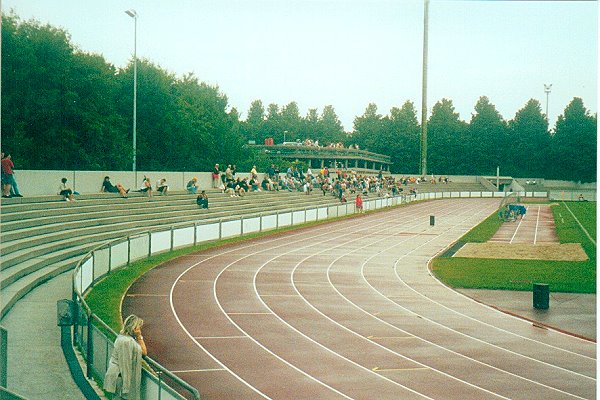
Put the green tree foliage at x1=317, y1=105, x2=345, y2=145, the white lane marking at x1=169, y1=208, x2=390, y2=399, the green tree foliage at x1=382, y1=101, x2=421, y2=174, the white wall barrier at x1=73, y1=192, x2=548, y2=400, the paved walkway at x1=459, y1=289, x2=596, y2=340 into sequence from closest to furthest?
the white wall barrier at x1=73, y1=192, x2=548, y2=400 < the white lane marking at x1=169, y1=208, x2=390, y2=399 < the paved walkway at x1=459, y1=289, x2=596, y2=340 < the green tree foliage at x1=382, y1=101, x2=421, y2=174 < the green tree foliage at x1=317, y1=105, x2=345, y2=145

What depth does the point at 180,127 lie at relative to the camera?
5891 cm

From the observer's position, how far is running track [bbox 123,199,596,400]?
12477 mm

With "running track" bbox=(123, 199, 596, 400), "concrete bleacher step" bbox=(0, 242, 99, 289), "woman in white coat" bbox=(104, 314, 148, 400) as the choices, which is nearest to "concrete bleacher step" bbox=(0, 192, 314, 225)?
"concrete bleacher step" bbox=(0, 242, 99, 289)

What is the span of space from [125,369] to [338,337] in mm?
7129

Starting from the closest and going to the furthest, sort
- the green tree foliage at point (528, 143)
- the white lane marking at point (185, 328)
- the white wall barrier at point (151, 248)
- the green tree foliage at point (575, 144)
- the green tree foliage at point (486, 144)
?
1. the white wall barrier at point (151, 248)
2. the white lane marking at point (185, 328)
3. the green tree foliage at point (575, 144)
4. the green tree foliage at point (528, 143)
5. the green tree foliage at point (486, 144)

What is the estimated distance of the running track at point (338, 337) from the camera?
1248 cm

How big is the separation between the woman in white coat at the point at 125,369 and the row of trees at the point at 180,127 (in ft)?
97.4

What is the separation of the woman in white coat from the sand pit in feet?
77.1

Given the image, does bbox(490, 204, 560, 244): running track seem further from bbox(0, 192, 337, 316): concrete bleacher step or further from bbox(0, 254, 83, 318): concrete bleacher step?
bbox(0, 254, 83, 318): concrete bleacher step

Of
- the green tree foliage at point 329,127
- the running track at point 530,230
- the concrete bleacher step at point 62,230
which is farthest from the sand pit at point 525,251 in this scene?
the green tree foliage at point 329,127

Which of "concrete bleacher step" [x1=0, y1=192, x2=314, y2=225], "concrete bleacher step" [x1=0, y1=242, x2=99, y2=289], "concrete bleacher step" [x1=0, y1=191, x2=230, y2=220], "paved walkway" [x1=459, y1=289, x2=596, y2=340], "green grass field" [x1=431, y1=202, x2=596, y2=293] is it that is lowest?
"paved walkway" [x1=459, y1=289, x2=596, y2=340]

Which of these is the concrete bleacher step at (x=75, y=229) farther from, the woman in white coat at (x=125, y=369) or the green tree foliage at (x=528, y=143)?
the green tree foliage at (x=528, y=143)

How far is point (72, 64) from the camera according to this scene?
1566 inches

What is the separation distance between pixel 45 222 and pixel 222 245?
8.57 metres
